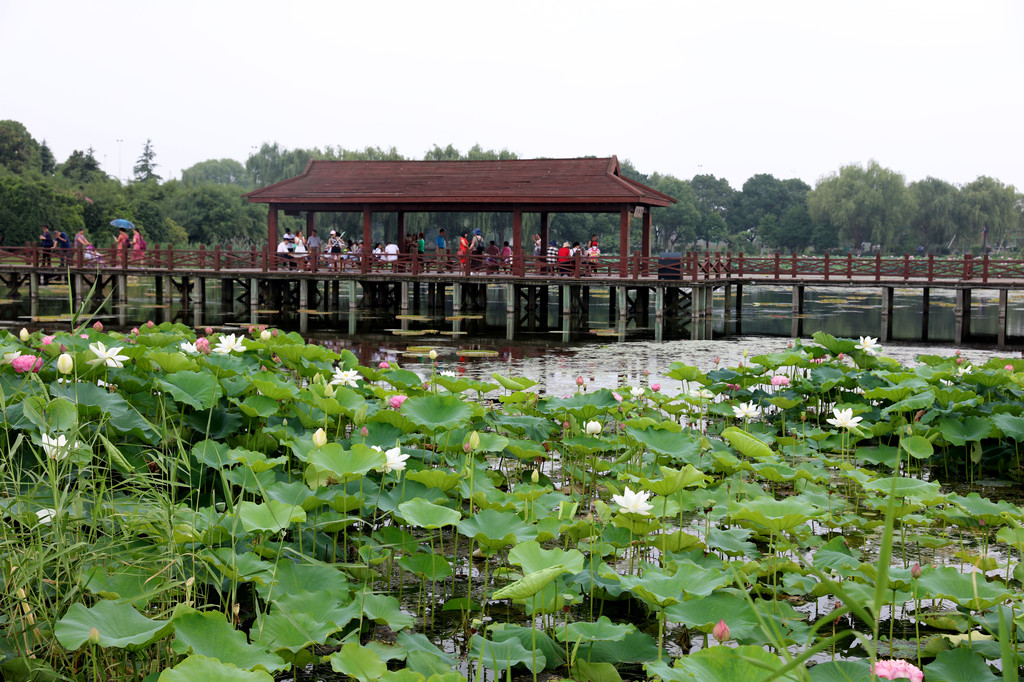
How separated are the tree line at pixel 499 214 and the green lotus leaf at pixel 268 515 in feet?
107

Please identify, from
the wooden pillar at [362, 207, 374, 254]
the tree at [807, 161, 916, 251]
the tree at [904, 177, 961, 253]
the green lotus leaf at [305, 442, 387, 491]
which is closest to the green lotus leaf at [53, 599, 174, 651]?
the green lotus leaf at [305, 442, 387, 491]

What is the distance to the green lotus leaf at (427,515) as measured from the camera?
3059mm

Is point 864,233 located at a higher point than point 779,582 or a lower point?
higher

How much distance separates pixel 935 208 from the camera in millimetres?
58500

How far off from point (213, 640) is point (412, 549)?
4.45ft

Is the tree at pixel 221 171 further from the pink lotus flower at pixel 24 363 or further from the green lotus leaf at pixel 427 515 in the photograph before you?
the green lotus leaf at pixel 427 515

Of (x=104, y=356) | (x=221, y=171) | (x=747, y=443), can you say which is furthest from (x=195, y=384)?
(x=221, y=171)

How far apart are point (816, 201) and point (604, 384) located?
172ft

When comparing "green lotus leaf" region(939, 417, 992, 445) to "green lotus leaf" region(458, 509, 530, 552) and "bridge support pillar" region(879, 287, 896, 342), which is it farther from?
"bridge support pillar" region(879, 287, 896, 342)

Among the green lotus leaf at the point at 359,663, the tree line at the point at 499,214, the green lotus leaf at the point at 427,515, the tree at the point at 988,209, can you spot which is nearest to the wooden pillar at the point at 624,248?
the tree line at the point at 499,214

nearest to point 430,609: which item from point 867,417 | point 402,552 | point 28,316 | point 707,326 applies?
point 402,552

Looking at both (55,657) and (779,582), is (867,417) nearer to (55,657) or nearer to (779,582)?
(779,582)

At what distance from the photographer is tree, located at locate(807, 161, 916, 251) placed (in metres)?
55.2

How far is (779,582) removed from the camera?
12.9 feet
